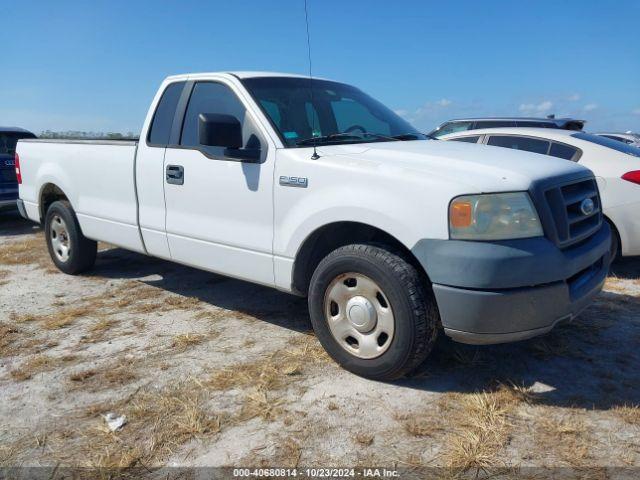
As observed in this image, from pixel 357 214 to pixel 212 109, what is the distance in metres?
1.74

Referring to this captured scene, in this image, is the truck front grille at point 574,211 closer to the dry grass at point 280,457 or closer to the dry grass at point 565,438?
the dry grass at point 565,438

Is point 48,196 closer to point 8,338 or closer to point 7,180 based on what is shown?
point 8,338

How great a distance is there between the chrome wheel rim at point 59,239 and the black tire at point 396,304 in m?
3.70

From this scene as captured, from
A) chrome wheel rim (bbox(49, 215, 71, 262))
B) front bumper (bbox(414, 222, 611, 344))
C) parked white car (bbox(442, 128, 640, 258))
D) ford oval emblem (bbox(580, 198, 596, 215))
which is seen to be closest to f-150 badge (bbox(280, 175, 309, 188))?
front bumper (bbox(414, 222, 611, 344))

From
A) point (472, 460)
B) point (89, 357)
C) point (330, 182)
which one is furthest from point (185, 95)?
point (472, 460)

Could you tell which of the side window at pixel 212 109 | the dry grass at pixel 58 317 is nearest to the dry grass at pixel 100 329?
the dry grass at pixel 58 317

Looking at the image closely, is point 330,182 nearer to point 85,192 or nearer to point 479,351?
point 479,351

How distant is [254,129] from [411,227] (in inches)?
57.4

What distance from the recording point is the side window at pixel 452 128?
1015 cm

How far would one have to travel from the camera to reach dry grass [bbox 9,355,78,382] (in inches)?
138

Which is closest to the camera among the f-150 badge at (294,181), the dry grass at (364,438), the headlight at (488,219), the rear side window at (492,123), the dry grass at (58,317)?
the dry grass at (364,438)

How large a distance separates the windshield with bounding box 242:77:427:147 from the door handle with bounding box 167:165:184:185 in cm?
84

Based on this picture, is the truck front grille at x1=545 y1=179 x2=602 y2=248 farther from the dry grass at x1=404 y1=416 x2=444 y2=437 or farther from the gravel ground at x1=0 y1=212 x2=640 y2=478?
the dry grass at x1=404 y1=416 x2=444 y2=437

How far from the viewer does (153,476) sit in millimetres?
2479
